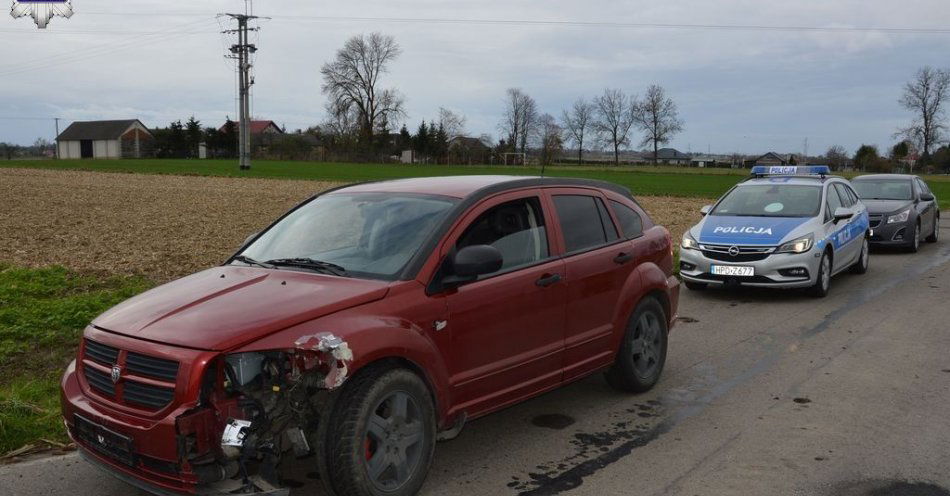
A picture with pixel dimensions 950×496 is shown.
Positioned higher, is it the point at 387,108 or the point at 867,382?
the point at 387,108

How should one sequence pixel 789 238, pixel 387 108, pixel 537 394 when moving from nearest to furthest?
pixel 537 394
pixel 789 238
pixel 387 108

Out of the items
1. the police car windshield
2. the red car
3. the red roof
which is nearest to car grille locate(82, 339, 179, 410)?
the red car

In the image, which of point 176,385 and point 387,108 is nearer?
point 176,385

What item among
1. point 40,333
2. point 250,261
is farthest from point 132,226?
point 250,261

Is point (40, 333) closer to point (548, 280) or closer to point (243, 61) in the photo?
point (548, 280)

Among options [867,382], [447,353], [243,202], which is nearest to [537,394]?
[447,353]

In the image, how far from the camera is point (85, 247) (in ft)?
42.5

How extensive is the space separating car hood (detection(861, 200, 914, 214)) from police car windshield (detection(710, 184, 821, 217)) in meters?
5.10

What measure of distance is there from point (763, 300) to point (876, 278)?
3.05 meters

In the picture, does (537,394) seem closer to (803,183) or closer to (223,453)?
(223,453)

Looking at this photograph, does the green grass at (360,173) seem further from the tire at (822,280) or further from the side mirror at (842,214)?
the tire at (822,280)

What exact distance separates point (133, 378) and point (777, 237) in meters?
8.28

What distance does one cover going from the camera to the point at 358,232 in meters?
4.78

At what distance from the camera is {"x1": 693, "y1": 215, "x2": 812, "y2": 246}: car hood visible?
977cm
